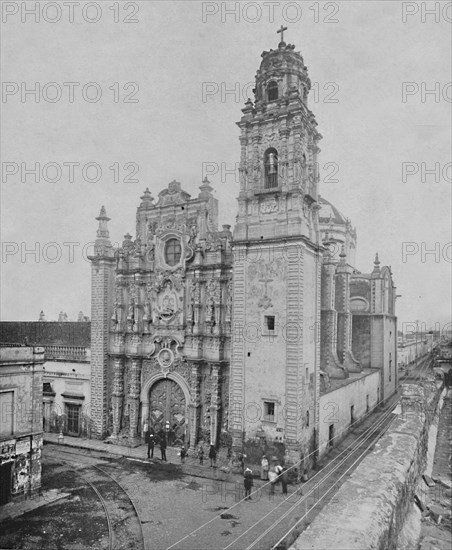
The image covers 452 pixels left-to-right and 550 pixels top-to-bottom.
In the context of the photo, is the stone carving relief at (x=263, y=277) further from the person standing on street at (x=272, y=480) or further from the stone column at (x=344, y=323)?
the stone column at (x=344, y=323)

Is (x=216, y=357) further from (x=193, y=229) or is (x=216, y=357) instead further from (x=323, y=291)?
(x=323, y=291)

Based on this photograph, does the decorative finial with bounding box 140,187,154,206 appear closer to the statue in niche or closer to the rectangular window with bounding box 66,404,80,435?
the statue in niche

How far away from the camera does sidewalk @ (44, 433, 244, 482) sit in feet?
61.0

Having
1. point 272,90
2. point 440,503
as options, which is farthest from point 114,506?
point 272,90

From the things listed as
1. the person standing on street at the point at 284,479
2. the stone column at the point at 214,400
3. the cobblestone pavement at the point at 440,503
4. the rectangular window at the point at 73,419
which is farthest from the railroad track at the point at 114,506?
the cobblestone pavement at the point at 440,503

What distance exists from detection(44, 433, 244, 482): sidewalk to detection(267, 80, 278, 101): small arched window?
17603 mm

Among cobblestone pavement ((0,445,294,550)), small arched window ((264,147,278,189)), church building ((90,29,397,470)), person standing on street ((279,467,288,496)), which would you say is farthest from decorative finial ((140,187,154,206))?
person standing on street ((279,467,288,496))

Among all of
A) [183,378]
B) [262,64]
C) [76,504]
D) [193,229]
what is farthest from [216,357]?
[262,64]

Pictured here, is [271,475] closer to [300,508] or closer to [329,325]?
[300,508]

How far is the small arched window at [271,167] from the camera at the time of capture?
19.9 meters

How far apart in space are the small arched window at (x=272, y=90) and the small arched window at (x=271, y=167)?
266cm

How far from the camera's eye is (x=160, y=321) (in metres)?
23.0

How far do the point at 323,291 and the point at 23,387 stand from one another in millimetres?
18850

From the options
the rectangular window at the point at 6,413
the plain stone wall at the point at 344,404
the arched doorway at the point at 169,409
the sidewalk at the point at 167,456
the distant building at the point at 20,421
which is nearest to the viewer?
the distant building at the point at 20,421
